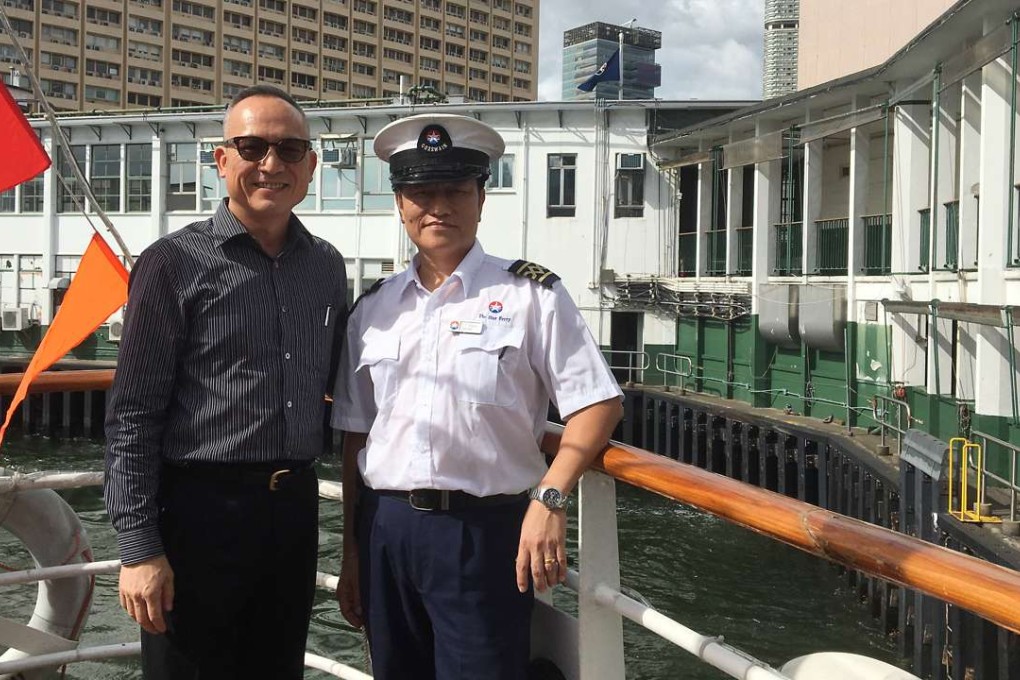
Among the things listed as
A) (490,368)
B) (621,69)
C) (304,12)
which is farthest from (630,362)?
(304,12)

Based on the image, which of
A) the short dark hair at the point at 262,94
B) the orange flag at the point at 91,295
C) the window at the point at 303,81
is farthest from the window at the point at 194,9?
the short dark hair at the point at 262,94

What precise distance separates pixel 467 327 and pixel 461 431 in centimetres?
22

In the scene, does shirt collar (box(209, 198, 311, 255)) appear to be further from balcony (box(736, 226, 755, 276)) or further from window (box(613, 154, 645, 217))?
window (box(613, 154, 645, 217))

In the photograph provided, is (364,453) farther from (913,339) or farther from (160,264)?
(913,339)

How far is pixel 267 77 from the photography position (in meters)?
78.2

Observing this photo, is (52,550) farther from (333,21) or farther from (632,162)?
(333,21)

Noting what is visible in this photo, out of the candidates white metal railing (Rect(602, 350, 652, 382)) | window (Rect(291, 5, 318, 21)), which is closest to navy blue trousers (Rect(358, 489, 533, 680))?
white metal railing (Rect(602, 350, 652, 382))

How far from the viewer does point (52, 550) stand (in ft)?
11.2

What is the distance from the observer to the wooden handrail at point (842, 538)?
1.35 metres

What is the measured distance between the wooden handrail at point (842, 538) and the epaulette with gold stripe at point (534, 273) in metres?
0.38

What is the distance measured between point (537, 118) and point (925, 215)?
10.6 m

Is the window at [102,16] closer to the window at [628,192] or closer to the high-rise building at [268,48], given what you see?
the high-rise building at [268,48]

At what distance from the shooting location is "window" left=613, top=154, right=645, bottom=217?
21.7m

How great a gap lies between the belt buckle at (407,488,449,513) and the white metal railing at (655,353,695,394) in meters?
17.2
